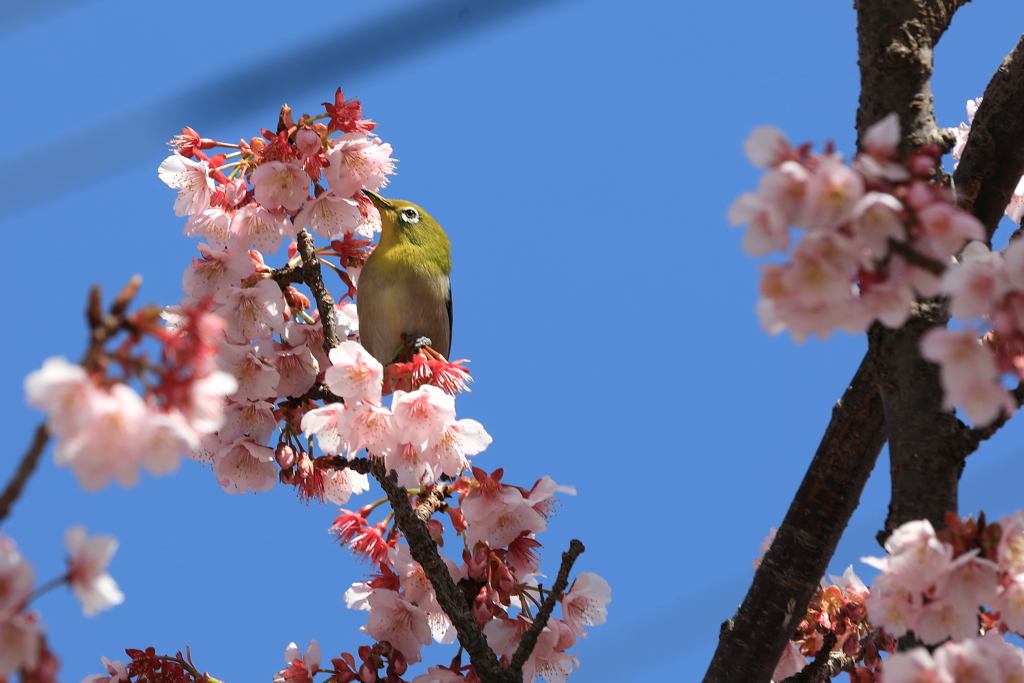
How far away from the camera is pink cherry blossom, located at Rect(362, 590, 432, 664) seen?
102 inches

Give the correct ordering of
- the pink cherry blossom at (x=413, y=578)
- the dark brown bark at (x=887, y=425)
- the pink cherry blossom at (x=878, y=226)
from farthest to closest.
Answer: the pink cherry blossom at (x=413, y=578)
the dark brown bark at (x=887, y=425)
the pink cherry blossom at (x=878, y=226)

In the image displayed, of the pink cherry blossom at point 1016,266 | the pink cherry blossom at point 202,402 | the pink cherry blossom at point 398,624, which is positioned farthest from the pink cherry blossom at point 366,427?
the pink cherry blossom at point 1016,266

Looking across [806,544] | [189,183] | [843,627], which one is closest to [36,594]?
[189,183]

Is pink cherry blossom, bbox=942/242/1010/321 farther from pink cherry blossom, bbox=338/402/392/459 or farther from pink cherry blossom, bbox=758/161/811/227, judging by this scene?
pink cherry blossom, bbox=338/402/392/459

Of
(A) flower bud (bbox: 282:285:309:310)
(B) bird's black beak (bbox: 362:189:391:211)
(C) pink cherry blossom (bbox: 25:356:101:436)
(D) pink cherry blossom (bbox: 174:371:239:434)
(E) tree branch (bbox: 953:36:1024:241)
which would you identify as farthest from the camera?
(B) bird's black beak (bbox: 362:189:391:211)

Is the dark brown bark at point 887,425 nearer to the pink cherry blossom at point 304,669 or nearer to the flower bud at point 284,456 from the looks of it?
the pink cherry blossom at point 304,669

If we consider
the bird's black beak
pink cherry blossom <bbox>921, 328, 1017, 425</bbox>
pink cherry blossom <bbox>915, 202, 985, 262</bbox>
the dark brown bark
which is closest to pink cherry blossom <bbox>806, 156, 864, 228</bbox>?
pink cherry blossom <bbox>915, 202, 985, 262</bbox>

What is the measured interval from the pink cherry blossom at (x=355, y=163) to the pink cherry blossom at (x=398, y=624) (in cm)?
113

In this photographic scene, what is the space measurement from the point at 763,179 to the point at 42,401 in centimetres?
96

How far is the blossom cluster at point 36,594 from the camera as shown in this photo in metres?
1.16

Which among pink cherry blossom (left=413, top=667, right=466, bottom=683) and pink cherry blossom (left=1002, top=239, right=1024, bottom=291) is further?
pink cherry blossom (left=413, top=667, right=466, bottom=683)

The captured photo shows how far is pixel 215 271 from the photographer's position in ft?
8.74

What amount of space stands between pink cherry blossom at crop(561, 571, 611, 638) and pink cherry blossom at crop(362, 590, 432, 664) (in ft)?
1.30

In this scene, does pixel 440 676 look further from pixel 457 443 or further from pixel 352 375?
pixel 352 375
